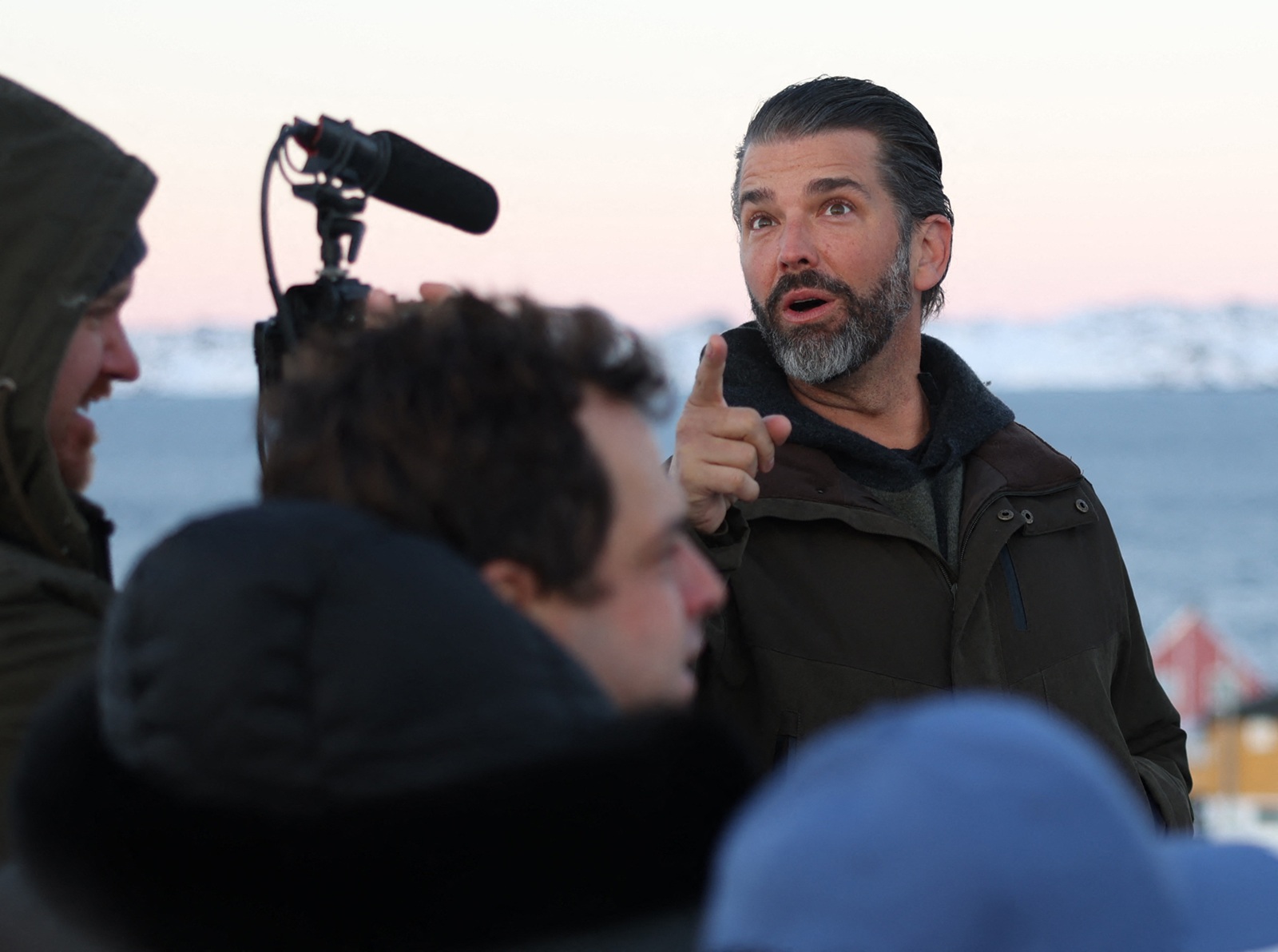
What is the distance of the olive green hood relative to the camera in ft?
5.17

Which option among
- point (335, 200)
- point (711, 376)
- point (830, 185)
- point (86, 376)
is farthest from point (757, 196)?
point (86, 376)

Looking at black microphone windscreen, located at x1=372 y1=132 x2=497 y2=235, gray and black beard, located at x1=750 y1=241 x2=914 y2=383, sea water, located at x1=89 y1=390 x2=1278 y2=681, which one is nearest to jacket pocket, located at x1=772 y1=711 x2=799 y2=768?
gray and black beard, located at x1=750 y1=241 x2=914 y2=383

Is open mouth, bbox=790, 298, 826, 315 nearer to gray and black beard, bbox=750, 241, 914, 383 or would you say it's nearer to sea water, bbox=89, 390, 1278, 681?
gray and black beard, bbox=750, 241, 914, 383

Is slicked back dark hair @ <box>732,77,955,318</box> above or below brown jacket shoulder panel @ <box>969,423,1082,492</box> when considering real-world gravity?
above

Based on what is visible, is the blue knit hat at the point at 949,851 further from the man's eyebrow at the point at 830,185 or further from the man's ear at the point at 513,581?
the man's eyebrow at the point at 830,185

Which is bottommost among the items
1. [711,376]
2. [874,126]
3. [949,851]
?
[949,851]

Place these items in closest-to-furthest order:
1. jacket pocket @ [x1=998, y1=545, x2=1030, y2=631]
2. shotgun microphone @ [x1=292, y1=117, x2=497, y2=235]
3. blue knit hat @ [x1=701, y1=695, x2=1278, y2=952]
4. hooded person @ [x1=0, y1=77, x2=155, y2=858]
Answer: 1. blue knit hat @ [x1=701, y1=695, x2=1278, y2=952]
2. hooded person @ [x1=0, y1=77, x2=155, y2=858]
3. shotgun microphone @ [x1=292, y1=117, x2=497, y2=235]
4. jacket pocket @ [x1=998, y1=545, x2=1030, y2=631]

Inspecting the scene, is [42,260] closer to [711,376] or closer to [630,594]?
[630,594]

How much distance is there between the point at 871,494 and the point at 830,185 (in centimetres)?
72

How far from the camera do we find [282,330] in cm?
166

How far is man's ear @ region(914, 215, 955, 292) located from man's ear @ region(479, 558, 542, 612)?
222cm

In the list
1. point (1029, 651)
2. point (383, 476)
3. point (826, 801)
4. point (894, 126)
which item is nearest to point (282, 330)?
point (383, 476)

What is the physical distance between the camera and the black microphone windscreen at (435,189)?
179 centimetres

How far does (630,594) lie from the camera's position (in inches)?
46.0
